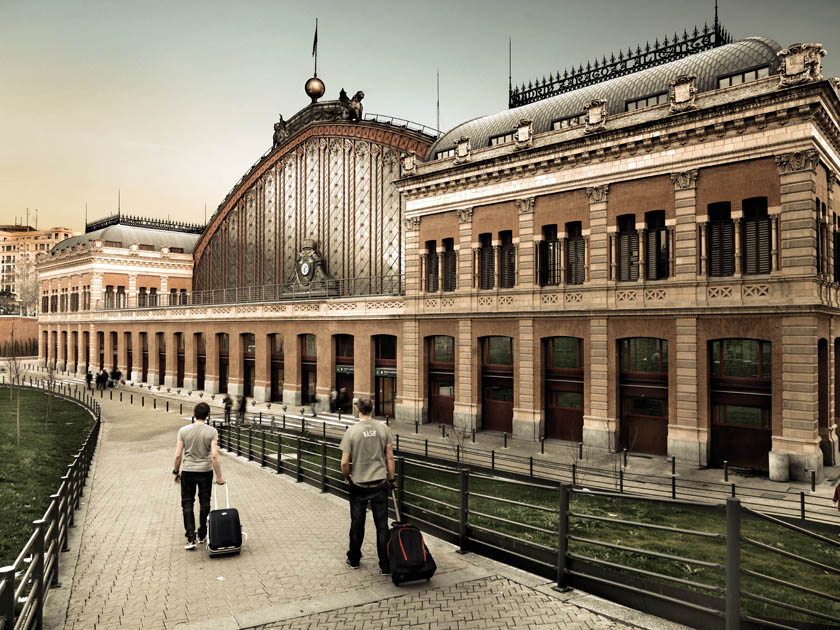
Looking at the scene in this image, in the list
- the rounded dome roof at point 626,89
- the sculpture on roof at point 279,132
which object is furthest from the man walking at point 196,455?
the sculpture on roof at point 279,132

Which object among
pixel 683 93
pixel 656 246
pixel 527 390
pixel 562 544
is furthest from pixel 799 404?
pixel 562 544

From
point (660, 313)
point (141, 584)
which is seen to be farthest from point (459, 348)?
point (141, 584)

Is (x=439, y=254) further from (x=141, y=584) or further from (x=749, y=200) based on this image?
(x=141, y=584)

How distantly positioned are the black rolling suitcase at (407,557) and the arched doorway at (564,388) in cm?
2034

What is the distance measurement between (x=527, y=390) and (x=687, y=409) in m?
7.39

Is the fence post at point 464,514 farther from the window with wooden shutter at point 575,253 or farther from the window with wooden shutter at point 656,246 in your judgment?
the window with wooden shutter at point 575,253

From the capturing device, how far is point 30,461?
20.6 m

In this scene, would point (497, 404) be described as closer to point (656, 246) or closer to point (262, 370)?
point (656, 246)

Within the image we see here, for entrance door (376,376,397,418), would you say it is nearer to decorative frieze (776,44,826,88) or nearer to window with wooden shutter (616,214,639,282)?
window with wooden shutter (616,214,639,282)

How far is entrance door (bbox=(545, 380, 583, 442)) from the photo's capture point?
1067 inches

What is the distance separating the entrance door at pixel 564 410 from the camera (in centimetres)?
2709

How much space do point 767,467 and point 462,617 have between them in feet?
62.9

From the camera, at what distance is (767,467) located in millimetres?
21734

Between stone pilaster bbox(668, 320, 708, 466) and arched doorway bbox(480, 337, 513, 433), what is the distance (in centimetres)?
831
